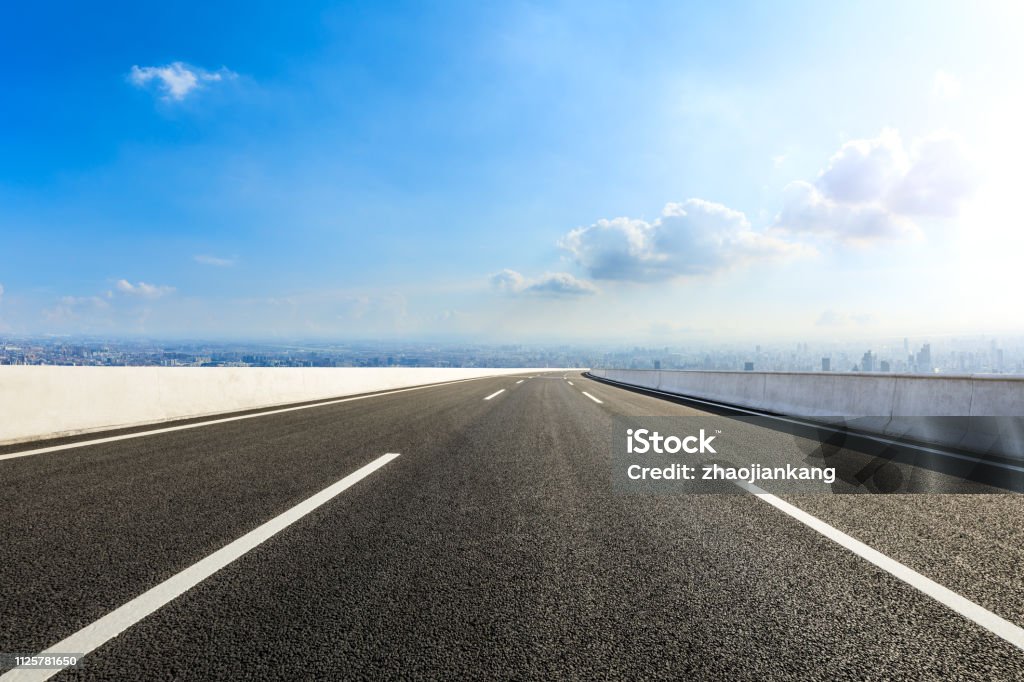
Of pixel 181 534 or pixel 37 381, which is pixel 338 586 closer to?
pixel 181 534

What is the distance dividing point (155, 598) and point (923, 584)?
12.9 feet

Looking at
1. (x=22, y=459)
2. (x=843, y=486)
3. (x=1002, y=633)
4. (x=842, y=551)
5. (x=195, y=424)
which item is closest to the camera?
(x=1002, y=633)

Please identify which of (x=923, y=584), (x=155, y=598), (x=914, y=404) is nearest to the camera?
(x=155, y=598)

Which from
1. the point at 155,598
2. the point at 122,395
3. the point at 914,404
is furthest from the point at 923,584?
the point at 122,395

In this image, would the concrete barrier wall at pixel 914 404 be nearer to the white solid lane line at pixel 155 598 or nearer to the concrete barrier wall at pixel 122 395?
the white solid lane line at pixel 155 598

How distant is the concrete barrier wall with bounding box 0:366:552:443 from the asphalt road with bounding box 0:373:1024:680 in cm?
231

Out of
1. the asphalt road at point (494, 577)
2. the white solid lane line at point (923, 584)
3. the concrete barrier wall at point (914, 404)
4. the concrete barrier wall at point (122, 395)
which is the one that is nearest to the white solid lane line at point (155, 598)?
the asphalt road at point (494, 577)

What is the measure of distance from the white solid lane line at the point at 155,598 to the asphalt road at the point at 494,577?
0.07m

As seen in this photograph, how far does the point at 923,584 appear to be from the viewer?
9.47 feet

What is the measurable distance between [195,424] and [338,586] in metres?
7.77

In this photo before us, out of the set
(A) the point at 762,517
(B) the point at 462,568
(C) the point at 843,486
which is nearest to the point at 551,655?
(B) the point at 462,568

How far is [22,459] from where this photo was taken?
5.98m

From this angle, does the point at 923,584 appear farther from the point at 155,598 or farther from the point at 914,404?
the point at 914,404

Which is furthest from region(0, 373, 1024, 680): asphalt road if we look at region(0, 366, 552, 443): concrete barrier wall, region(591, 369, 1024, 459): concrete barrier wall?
region(591, 369, 1024, 459): concrete barrier wall
